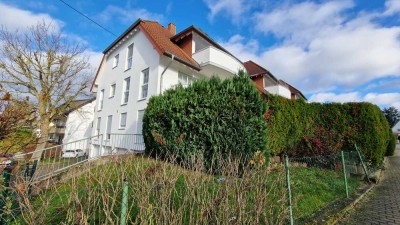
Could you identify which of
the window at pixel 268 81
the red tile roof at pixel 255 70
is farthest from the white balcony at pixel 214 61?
the window at pixel 268 81

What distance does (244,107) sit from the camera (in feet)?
27.7

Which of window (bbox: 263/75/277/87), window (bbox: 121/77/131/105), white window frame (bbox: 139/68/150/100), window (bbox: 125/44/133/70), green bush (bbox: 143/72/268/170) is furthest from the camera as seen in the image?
window (bbox: 263/75/277/87)

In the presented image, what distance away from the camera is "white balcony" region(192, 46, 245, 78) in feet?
52.8

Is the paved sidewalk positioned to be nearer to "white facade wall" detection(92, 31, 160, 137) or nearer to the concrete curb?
the concrete curb

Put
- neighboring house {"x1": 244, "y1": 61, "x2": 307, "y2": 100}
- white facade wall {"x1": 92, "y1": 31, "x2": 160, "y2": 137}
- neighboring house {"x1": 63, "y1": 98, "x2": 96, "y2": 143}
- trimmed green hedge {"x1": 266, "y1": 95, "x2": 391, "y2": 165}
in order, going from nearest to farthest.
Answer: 1. trimmed green hedge {"x1": 266, "y1": 95, "x2": 391, "y2": 165}
2. white facade wall {"x1": 92, "y1": 31, "x2": 160, "y2": 137}
3. neighboring house {"x1": 244, "y1": 61, "x2": 307, "y2": 100}
4. neighboring house {"x1": 63, "y1": 98, "x2": 96, "y2": 143}

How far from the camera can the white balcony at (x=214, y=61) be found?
52.8ft

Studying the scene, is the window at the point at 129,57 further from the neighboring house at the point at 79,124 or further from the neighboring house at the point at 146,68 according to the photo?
the neighboring house at the point at 79,124

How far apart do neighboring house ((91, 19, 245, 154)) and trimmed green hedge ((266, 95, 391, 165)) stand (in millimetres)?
4804

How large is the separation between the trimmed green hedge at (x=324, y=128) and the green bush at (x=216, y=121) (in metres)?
3.69

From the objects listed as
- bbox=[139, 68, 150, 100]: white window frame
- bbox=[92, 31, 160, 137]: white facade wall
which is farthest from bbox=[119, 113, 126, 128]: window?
bbox=[139, 68, 150, 100]: white window frame

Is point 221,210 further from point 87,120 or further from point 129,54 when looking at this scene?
point 87,120

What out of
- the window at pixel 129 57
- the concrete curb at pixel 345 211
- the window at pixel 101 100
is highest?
the window at pixel 129 57

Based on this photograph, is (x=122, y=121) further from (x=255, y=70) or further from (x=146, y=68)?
(x=255, y=70)

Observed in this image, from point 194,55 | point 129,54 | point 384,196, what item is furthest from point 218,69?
point 384,196
